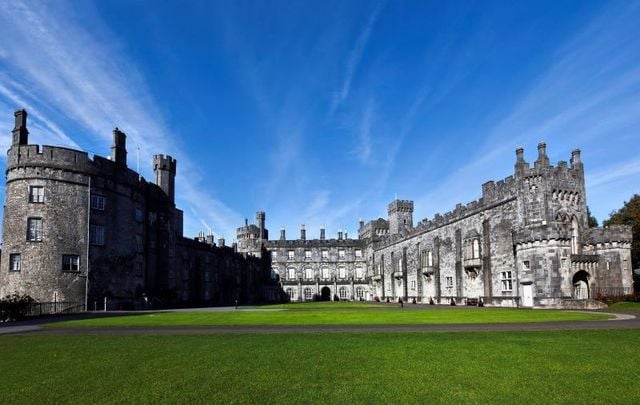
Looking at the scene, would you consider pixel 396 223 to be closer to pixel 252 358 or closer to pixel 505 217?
pixel 505 217

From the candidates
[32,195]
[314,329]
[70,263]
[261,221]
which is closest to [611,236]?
[314,329]

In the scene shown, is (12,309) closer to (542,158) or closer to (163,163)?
(163,163)

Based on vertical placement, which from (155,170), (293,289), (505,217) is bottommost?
(293,289)

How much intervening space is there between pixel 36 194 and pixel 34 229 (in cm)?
280

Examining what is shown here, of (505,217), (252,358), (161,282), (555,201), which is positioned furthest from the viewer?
(161,282)

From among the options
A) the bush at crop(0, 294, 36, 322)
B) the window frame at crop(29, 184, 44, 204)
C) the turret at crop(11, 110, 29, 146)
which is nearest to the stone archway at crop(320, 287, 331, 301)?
the window frame at crop(29, 184, 44, 204)

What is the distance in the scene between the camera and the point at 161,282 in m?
49.0

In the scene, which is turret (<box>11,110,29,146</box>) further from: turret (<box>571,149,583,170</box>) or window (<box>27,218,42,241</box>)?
turret (<box>571,149,583,170</box>)

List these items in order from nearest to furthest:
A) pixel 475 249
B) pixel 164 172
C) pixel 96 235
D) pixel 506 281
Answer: pixel 96 235
pixel 506 281
pixel 475 249
pixel 164 172

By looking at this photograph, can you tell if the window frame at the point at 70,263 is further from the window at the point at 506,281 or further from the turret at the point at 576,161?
the turret at the point at 576,161

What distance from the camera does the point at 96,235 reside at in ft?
132

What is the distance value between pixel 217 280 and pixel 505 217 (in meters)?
40.9

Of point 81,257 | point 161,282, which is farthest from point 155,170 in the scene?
point 81,257

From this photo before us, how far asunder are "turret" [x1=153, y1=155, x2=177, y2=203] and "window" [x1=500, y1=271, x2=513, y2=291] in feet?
116
